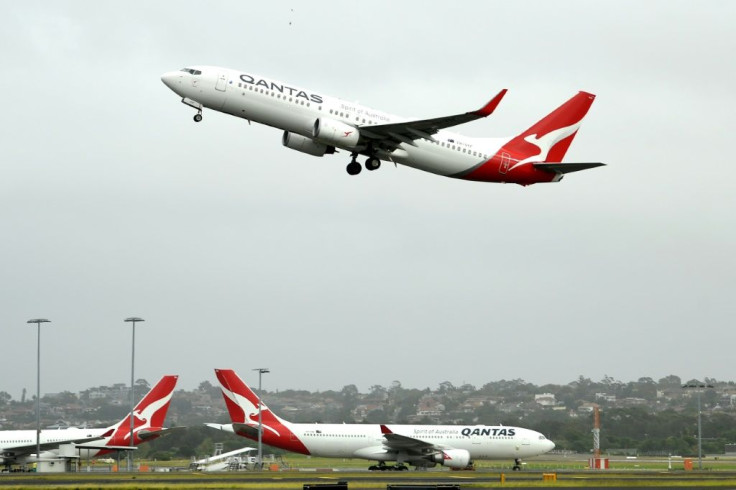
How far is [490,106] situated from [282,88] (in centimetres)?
1046

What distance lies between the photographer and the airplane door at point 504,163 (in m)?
63.3

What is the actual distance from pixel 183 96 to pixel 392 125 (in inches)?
418

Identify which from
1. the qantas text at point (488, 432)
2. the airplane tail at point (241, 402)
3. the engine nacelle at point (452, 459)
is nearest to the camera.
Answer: the engine nacelle at point (452, 459)

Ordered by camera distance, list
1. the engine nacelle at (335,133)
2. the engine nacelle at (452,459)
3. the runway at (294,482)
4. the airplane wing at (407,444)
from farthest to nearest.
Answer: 1. the airplane wing at (407,444)
2. the engine nacelle at (452,459)
3. the engine nacelle at (335,133)
4. the runway at (294,482)

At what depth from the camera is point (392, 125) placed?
57750 mm

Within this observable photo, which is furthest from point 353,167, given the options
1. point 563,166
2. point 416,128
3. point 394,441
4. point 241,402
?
point 241,402

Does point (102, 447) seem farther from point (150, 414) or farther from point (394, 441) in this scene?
point (394, 441)

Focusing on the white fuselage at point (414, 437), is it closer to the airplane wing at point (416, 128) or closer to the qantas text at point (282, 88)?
the airplane wing at point (416, 128)

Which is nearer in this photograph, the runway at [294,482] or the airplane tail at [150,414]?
the runway at [294,482]

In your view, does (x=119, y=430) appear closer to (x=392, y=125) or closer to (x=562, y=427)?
(x=392, y=125)

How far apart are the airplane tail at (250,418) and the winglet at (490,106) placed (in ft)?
108

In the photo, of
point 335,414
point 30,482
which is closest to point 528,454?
point 30,482

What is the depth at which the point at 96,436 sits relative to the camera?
7900 centimetres

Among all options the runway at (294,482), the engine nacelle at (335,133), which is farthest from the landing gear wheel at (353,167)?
the runway at (294,482)
